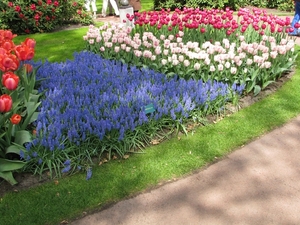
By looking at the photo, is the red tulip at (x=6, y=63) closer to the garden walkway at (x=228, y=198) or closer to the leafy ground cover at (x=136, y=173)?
the leafy ground cover at (x=136, y=173)

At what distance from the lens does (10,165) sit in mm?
3205

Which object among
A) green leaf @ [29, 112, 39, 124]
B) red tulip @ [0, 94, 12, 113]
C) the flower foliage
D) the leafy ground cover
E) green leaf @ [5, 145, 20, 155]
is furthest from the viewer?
the flower foliage

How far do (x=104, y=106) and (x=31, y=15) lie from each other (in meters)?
6.86

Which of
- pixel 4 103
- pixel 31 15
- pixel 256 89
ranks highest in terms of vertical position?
pixel 4 103

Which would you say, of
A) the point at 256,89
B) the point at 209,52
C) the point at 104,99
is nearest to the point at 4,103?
the point at 104,99

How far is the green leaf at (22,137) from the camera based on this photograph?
3.38m

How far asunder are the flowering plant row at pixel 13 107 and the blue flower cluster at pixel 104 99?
0.50ft

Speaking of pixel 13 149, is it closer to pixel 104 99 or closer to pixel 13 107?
pixel 13 107

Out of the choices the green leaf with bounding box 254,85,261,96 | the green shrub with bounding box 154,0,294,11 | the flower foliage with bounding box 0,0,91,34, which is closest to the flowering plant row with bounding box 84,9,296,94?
the green leaf with bounding box 254,85,261,96

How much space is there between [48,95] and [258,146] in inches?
98.0

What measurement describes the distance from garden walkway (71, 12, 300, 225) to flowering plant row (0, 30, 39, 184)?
937mm

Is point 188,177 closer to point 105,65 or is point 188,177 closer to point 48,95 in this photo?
point 48,95

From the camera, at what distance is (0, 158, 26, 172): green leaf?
318 cm

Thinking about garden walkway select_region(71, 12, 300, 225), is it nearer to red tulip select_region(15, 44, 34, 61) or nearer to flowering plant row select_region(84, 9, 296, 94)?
flowering plant row select_region(84, 9, 296, 94)
